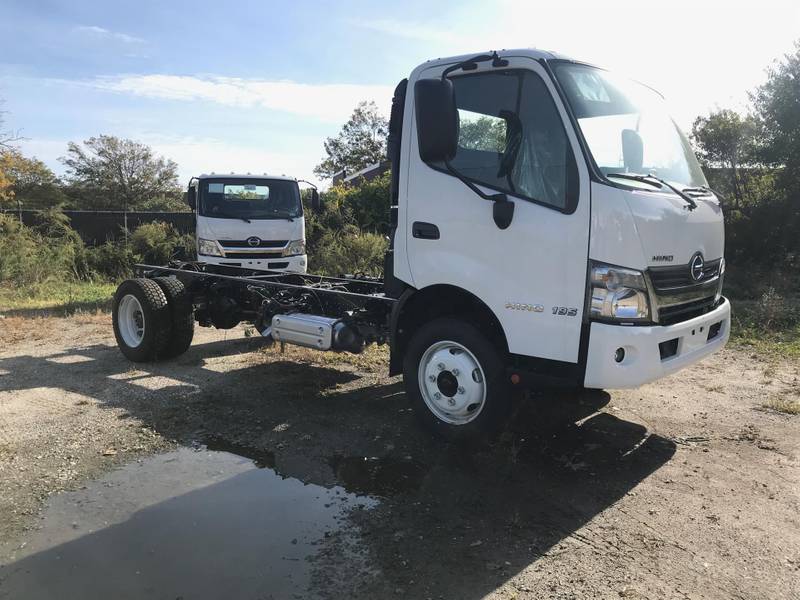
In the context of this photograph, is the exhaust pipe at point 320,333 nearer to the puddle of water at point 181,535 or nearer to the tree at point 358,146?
the puddle of water at point 181,535

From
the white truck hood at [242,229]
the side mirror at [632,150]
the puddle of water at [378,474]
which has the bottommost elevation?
the puddle of water at [378,474]

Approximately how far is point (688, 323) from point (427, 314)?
1.95 m

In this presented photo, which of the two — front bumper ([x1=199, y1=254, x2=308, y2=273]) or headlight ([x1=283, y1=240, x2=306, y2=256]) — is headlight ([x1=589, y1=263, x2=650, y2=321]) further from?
headlight ([x1=283, y1=240, x2=306, y2=256])

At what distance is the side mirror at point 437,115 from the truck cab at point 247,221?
6.53 meters

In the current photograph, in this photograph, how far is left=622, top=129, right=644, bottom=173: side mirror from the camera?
412 cm

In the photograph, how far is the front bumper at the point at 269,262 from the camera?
10352mm

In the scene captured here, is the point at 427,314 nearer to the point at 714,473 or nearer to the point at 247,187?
the point at 714,473

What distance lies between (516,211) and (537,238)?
25 cm

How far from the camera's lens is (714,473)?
427cm

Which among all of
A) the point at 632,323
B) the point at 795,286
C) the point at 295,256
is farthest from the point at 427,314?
the point at 795,286

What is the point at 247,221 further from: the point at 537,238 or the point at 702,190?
the point at 702,190

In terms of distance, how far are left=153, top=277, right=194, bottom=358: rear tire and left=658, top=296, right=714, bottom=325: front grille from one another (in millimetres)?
5478

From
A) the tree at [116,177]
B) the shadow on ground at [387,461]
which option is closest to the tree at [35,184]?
the tree at [116,177]

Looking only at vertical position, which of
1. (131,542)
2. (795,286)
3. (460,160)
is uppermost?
(460,160)
